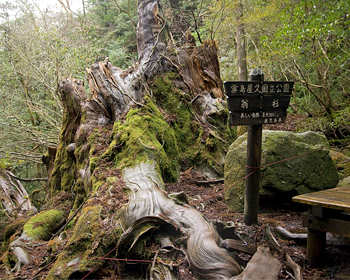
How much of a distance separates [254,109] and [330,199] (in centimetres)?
137

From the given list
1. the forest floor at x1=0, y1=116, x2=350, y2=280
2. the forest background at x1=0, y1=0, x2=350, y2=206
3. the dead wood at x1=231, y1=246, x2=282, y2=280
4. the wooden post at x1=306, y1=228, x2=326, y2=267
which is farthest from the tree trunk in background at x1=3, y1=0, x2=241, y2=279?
the forest background at x1=0, y1=0, x2=350, y2=206

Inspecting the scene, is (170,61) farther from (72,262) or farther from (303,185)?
(72,262)

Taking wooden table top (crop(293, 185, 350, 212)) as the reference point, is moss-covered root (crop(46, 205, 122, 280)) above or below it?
below

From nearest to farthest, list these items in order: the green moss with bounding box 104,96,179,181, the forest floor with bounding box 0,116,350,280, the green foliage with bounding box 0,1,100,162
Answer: the forest floor with bounding box 0,116,350,280 → the green moss with bounding box 104,96,179,181 → the green foliage with bounding box 0,1,100,162

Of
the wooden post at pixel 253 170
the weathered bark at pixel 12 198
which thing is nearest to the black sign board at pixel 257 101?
the wooden post at pixel 253 170

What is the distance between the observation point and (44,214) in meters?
5.55

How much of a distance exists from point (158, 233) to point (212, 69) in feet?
19.4

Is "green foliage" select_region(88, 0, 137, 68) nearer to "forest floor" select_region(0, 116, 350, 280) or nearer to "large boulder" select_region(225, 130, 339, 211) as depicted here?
"forest floor" select_region(0, 116, 350, 280)

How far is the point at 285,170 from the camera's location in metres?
4.11

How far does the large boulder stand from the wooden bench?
1.15 meters

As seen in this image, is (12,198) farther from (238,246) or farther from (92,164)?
(238,246)

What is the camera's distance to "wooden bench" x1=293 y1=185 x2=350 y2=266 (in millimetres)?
2604

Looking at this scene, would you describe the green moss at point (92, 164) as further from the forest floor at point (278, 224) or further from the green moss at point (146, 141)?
the forest floor at point (278, 224)

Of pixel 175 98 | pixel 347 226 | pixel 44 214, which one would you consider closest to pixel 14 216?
pixel 44 214
